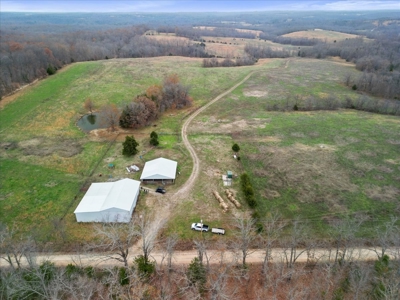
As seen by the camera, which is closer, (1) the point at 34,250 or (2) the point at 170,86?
(1) the point at 34,250

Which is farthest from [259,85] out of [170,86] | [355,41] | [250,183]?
[355,41]

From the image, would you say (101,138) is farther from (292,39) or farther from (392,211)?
(292,39)

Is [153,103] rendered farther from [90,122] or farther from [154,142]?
[90,122]

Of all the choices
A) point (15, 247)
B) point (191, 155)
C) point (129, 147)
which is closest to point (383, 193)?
point (191, 155)

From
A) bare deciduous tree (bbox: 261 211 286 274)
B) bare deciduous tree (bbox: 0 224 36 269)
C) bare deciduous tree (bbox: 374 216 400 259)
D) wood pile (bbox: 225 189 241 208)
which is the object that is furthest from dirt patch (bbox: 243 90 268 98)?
bare deciduous tree (bbox: 0 224 36 269)

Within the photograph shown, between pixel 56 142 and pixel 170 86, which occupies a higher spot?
pixel 170 86

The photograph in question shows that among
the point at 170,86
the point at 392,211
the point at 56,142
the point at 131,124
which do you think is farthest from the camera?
the point at 170,86
